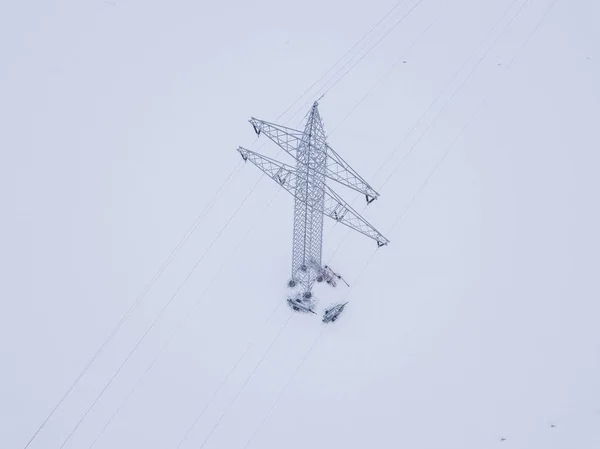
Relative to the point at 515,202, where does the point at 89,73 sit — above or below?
below

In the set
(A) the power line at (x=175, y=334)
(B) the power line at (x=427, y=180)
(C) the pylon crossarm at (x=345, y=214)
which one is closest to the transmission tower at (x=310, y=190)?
(C) the pylon crossarm at (x=345, y=214)

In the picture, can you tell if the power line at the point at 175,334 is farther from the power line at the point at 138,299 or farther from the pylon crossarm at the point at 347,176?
the pylon crossarm at the point at 347,176

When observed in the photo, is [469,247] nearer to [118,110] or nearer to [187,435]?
[187,435]

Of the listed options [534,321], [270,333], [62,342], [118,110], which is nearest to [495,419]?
[534,321]

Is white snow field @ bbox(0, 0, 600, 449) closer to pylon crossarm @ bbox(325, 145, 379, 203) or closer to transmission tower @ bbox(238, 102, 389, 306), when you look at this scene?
transmission tower @ bbox(238, 102, 389, 306)

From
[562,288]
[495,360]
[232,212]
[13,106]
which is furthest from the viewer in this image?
[13,106]

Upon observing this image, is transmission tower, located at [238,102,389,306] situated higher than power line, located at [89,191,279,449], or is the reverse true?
transmission tower, located at [238,102,389,306]

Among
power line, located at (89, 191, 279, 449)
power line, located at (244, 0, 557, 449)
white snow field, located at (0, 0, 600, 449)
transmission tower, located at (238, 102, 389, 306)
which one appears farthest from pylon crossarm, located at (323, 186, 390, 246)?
power line, located at (89, 191, 279, 449)
